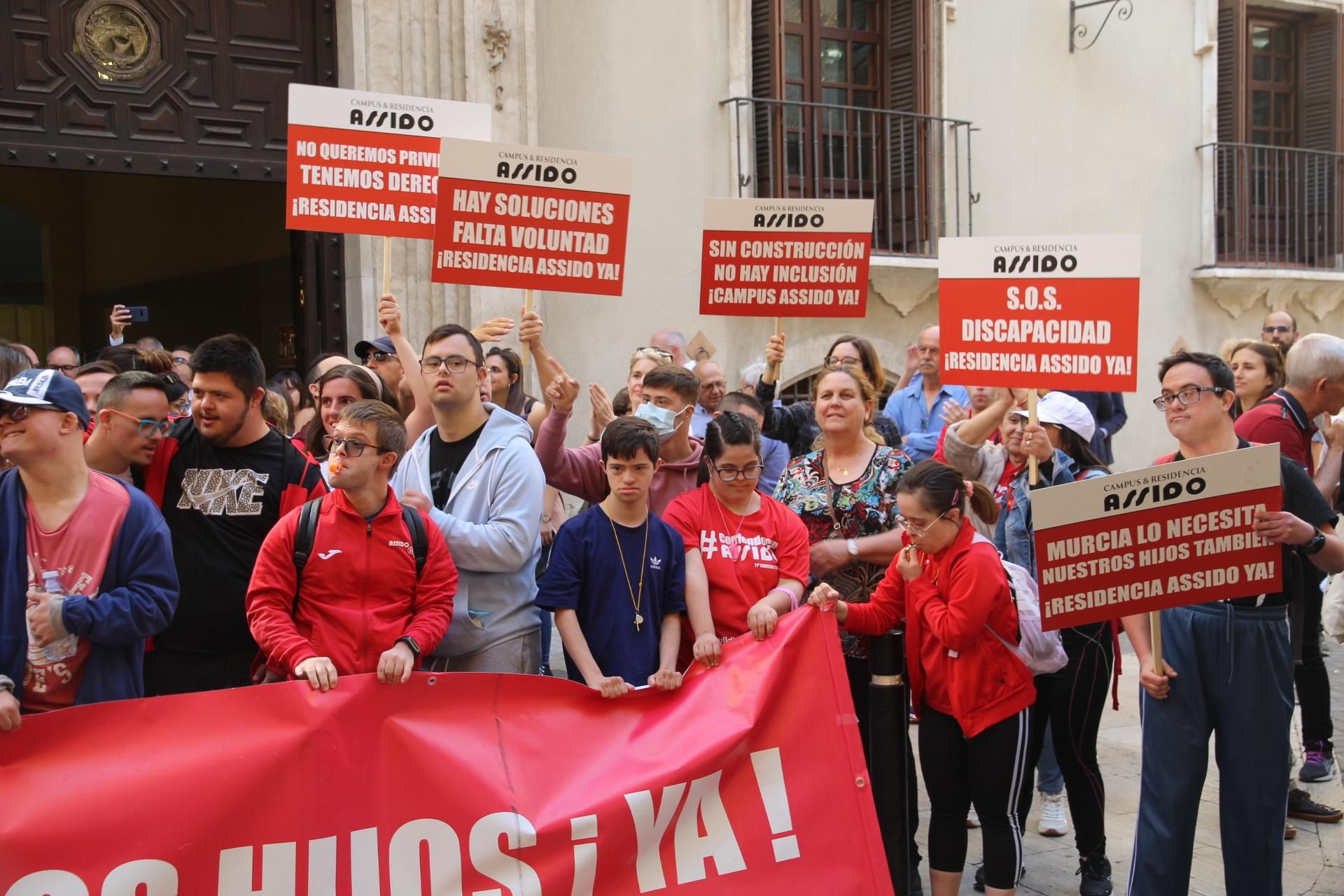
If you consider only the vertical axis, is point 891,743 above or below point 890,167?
below

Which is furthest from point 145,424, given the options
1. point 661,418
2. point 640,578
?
point 661,418

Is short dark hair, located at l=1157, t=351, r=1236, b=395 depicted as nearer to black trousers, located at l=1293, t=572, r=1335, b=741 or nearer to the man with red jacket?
black trousers, located at l=1293, t=572, r=1335, b=741

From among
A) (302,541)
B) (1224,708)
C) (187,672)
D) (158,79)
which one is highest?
(158,79)

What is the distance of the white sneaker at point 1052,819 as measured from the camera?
18.7 feet

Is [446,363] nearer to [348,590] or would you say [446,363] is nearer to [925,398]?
[348,590]

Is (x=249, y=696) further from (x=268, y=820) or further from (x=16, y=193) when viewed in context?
(x=16, y=193)

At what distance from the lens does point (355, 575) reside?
404 centimetres

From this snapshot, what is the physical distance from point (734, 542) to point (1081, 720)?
1.56m

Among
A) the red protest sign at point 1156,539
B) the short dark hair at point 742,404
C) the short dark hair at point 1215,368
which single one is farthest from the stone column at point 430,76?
the red protest sign at point 1156,539

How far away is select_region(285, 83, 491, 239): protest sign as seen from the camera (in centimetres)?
617

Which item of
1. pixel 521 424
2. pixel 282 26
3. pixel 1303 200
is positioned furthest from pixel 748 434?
pixel 1303 200

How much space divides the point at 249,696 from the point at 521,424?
4.66 feet

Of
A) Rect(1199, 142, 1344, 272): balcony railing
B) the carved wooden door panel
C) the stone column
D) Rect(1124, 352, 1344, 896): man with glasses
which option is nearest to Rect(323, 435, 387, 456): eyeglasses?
Rect(1124, 352, 1344, 896): man with glasses

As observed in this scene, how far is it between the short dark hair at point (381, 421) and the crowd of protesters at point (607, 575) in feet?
0.04
